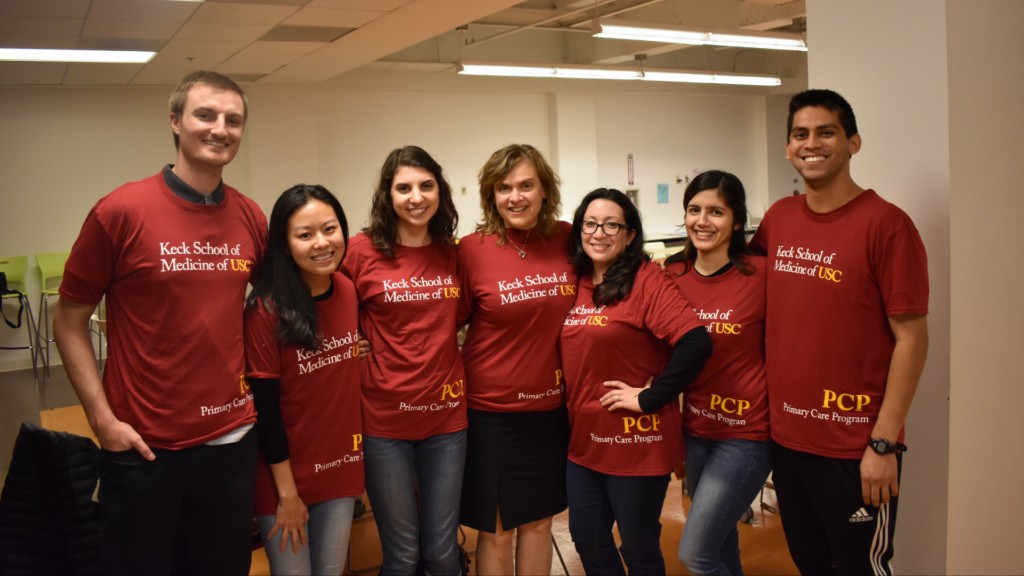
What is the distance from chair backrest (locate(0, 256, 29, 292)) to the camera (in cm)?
785

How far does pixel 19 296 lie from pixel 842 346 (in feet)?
27.2

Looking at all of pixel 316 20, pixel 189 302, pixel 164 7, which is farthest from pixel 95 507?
pixel 316 20

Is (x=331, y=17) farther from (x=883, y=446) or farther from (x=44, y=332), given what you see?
(x=44, y=332)

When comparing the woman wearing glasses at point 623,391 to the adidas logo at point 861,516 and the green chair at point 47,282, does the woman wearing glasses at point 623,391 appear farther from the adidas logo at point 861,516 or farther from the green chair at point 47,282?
the green chair at point 47,282

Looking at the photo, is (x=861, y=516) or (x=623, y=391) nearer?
(x=861, y=516)

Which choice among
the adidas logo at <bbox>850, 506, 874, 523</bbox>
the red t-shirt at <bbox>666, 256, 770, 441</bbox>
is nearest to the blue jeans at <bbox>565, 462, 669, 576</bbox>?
the red t-shirt at <bbox>666, 256, 770, 441</bbox>

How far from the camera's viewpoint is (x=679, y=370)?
7.17 feet

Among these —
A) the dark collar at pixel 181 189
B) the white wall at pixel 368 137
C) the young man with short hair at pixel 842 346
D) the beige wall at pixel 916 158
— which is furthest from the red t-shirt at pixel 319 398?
the white wall at pixel 368 137

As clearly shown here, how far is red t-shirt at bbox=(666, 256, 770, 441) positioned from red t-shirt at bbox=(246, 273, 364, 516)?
3.40 ft

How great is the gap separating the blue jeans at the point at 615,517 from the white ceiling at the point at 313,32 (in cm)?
419

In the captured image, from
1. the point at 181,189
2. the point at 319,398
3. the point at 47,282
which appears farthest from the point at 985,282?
the point at 47,282

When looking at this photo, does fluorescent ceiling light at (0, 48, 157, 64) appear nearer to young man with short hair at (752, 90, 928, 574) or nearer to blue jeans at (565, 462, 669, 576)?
blue jeans at (565, 462, 669, 576)

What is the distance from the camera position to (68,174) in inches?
336

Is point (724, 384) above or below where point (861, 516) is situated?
above
